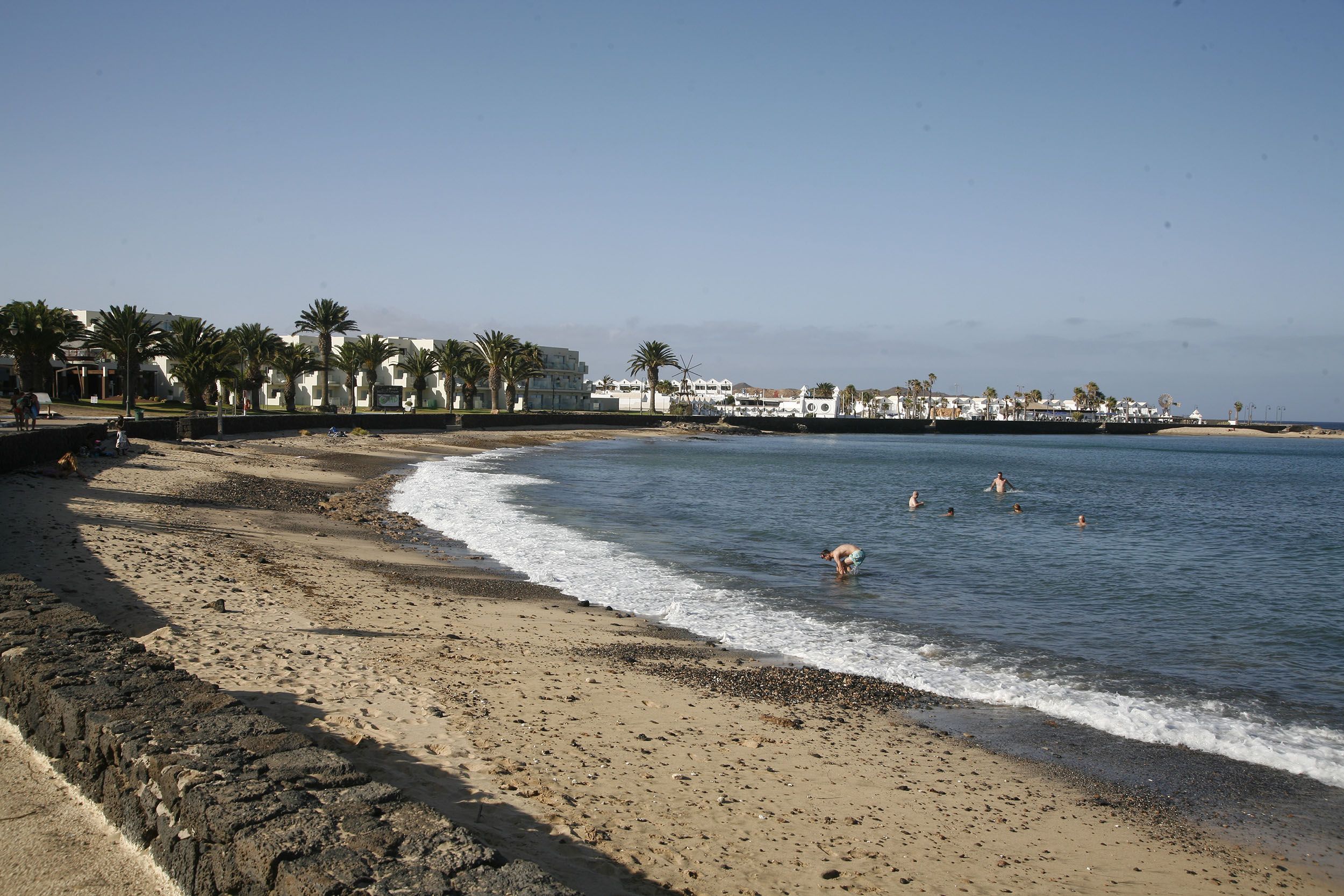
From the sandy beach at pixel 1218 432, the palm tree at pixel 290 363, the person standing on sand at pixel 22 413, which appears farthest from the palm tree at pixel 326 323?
the sandy beach at pixel 1218 432

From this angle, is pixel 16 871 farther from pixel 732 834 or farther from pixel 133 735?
pixel 732 834

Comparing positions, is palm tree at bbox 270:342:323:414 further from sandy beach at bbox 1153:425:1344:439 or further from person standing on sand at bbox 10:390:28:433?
sandy beach at bbox 1153:425:1344:439

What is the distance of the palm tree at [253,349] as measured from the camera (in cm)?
7381

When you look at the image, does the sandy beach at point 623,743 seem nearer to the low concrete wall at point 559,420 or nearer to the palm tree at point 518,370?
the low concrete wall at point 559,420

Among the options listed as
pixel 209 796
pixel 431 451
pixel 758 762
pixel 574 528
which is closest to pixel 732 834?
pixel 758 762

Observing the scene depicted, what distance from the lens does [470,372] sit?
3967 inches

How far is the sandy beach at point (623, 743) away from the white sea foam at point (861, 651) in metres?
0.88

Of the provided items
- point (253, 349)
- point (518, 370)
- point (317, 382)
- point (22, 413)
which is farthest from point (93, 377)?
point (22, 413)

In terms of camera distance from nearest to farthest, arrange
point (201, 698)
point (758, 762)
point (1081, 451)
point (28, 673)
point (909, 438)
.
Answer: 1. point (201, 698)
2. point (28, 673)
3. point (758, 762)
4. point (1081, 451)
5. point (909, 438)

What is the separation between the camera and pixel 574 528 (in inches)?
939

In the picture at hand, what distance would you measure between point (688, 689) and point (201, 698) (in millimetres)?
5254

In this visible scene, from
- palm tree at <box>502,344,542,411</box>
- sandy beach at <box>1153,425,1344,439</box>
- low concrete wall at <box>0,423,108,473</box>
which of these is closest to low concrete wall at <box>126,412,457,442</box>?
low concrete wall at <box>0,423,108,473</box>

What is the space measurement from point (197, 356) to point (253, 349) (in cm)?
1274

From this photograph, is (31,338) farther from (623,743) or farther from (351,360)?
(623,743)
